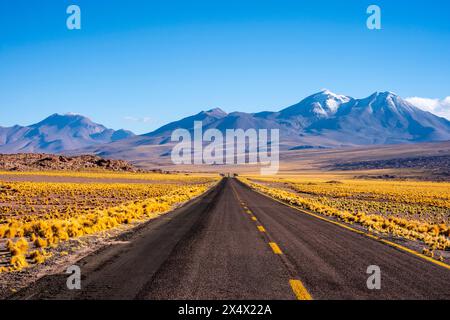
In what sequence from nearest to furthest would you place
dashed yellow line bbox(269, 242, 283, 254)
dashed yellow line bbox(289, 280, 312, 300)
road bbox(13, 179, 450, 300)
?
1. dashed yellow line bbox(289, 280, 312, 300)
2. road bbox(13, 179, 450, 300)
3. dashed yellow line bbox(269, 242, 283, 254)

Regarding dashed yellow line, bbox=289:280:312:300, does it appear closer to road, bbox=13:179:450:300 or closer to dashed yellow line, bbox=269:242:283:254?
road, bbox=13:179:450:300

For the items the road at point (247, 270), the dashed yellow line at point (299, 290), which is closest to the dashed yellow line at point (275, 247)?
the road at point (247, 270)

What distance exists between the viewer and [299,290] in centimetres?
666

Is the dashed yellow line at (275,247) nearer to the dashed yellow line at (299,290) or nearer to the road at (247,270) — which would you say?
the road at (247,270)

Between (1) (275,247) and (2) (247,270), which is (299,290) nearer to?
(2) (247,270)

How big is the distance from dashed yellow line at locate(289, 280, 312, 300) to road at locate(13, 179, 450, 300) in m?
0.02

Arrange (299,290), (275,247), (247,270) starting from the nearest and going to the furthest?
(299,290) → (247,270) → (275,247)

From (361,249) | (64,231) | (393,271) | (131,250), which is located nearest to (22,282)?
(131,250)

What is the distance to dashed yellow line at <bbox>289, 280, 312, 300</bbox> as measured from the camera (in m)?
6.29

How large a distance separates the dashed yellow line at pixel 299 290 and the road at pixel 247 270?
16 mm

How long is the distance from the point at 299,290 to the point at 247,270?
1.66 meters

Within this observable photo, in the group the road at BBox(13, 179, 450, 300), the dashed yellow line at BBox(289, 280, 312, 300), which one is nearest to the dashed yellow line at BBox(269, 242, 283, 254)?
the road at BBox(13, 179, 450, 300)

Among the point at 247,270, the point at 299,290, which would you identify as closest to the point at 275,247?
the point at 247,270

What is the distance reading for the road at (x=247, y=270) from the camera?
6613 millimetres
